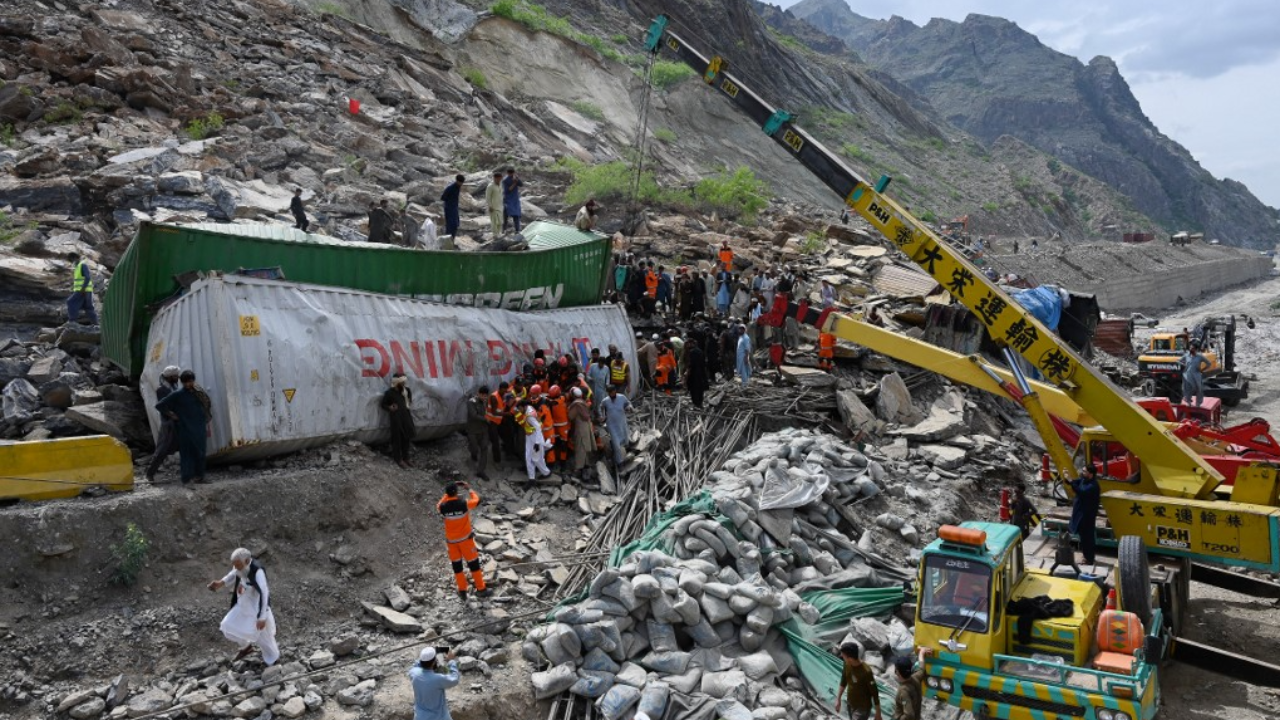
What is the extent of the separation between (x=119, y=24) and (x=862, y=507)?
22.6 metres

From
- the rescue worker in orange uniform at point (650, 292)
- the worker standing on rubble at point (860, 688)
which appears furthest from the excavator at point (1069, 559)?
the rescue worker in orange uniform at point (650, 292)

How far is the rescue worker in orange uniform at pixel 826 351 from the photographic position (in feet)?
57.4

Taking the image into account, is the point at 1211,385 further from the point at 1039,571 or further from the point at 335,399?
the point at 335,399

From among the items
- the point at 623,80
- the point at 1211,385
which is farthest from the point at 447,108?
the point at 1211,385

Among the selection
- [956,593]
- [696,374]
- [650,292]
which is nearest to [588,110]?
[650,292]

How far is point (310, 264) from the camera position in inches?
456

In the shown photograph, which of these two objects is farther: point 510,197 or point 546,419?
point 510,197

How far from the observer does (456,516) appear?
9.59 meters

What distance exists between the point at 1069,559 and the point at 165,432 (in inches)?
354

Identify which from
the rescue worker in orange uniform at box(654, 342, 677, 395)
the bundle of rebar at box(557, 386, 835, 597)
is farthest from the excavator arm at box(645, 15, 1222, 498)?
the rescue worker in orange uniform at box(654, 342, 677, 395)

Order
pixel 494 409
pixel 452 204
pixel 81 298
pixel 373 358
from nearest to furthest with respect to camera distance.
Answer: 1. pixel 373 358
2. pixel 494 409
3. pixel 81 298
4. pixel 452 204

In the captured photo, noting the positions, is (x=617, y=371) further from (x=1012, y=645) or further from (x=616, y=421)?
(x=1012, y=645)

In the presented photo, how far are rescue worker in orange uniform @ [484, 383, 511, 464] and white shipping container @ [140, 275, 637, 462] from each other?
514mm

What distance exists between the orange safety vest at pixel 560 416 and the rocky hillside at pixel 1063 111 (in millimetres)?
108756
